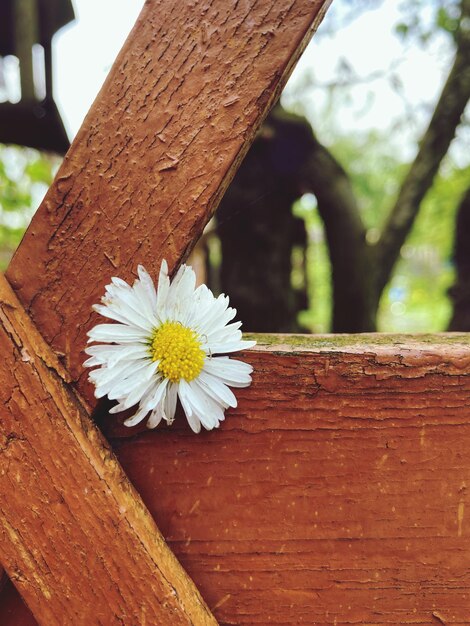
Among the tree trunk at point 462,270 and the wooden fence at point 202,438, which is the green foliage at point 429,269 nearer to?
the tree trunk at point 462,270

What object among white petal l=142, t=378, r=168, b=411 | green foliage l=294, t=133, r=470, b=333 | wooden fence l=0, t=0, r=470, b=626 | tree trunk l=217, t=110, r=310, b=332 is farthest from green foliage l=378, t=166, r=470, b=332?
white petal l=142, t=378, r=168, b=411

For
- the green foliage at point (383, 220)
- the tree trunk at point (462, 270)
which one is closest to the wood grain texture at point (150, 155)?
the green foliage at point (383, 220)

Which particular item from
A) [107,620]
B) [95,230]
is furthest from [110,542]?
[95,230]

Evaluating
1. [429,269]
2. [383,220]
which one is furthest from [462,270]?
[429,269]

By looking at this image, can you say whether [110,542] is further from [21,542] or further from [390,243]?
[390,243]

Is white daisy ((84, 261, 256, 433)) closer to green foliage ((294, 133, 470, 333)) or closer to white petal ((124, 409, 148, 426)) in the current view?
white petal ((124, 409, 148, 426))
